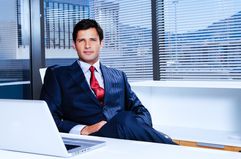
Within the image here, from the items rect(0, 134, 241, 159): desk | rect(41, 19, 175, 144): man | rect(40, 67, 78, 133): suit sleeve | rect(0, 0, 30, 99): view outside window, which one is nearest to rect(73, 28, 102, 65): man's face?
rect(41, 19, 175, 144): man

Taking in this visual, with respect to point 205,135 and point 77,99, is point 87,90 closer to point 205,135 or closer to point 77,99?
point 77,99

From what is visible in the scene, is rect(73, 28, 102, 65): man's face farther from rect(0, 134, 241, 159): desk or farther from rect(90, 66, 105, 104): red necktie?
rect(0, 134, 241, 159): desk

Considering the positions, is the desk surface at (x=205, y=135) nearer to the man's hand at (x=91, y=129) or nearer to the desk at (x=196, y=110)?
the desk at (x=196, y=110)

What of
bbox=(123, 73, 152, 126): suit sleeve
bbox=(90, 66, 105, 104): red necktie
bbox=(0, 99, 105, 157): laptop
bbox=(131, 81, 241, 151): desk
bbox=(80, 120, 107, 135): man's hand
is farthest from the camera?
bbox=(131, 81, 241, 151): desk

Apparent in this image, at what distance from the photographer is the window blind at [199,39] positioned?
10.3 ft

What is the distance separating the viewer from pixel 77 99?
78.0 inches

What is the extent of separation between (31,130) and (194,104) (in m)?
2.28

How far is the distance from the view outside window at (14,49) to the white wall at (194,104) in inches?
40.9

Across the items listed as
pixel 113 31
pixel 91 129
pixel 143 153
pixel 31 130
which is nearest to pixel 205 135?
pixel 91 129

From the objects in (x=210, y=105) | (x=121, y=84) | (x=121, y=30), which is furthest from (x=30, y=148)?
(x=121, y=30)

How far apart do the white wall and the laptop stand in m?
1.94

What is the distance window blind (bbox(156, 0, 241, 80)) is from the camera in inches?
123

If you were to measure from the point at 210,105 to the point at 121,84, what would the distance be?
117 centimetres

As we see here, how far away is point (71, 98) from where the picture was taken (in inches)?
78.2
